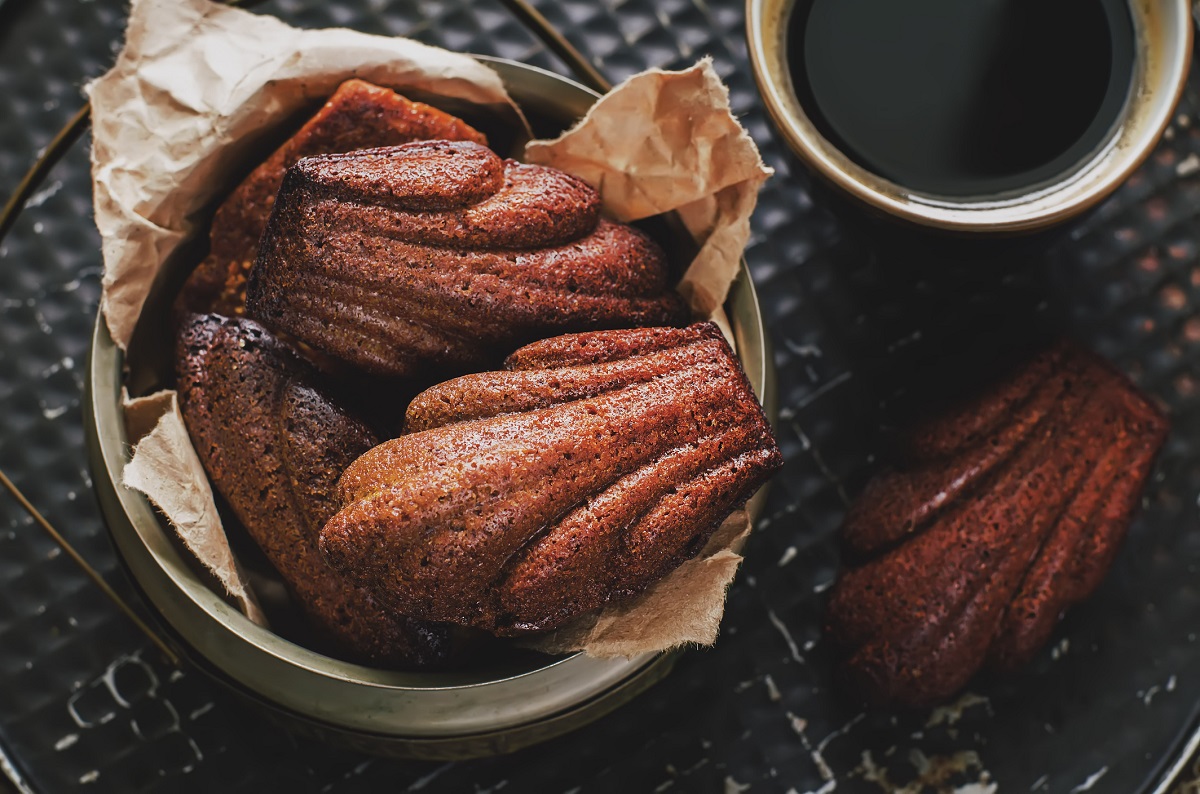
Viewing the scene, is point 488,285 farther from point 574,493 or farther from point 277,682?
point 277,682

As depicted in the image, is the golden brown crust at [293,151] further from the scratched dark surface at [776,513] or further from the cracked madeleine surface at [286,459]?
the scratched dark surface at [776,513]

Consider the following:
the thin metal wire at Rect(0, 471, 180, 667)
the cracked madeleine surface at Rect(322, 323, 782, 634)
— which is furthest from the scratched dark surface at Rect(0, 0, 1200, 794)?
the cracked madeleine surface at Rect(322, 323, 782, 634)

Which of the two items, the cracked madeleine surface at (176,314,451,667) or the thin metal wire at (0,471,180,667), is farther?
the thin metal wire at (0,471,180,667)

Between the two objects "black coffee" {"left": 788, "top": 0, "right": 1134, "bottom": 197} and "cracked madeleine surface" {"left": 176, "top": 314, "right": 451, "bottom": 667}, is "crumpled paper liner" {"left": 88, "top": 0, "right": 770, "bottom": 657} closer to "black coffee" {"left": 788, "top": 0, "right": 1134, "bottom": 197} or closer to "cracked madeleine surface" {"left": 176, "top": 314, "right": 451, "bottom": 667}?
"cracked madeleine surface" {"left": 176, "top": 314, "right": 451, "bottom": 667}

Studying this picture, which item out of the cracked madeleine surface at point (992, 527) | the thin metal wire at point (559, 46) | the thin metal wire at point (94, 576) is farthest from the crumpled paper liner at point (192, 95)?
the cracked madeleine surface at point (992, 527)

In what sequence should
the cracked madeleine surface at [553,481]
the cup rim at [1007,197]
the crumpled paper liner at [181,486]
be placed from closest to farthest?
1. the cracked madeleine surface at [553,481]
2. the crumpled paper liner at [181,486]
3. the cup rim at [1007,197]

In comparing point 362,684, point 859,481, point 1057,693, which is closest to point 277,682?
point 362,684
